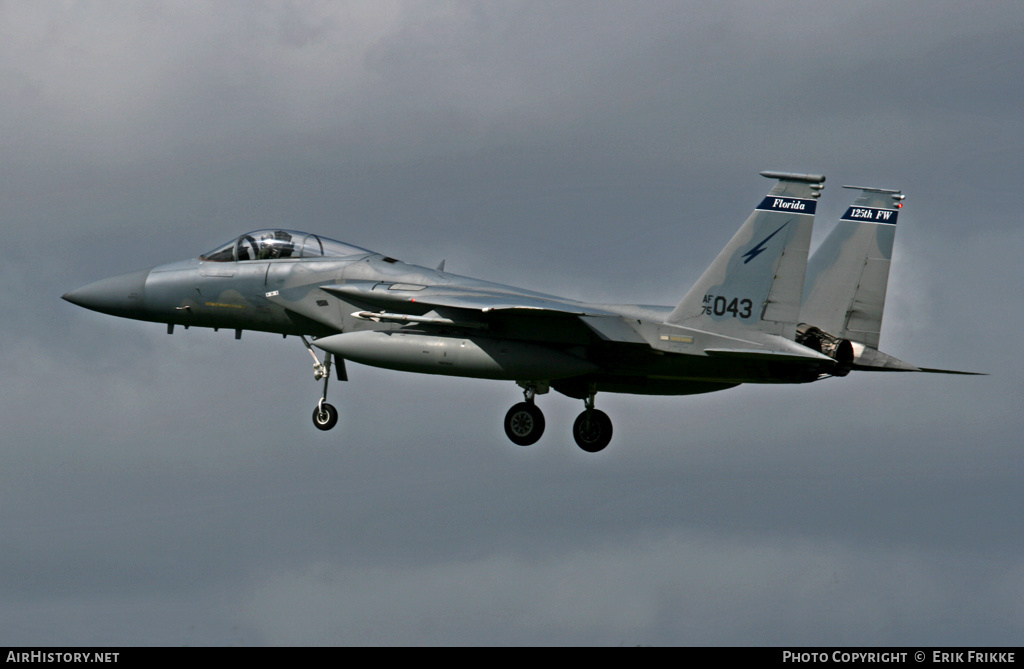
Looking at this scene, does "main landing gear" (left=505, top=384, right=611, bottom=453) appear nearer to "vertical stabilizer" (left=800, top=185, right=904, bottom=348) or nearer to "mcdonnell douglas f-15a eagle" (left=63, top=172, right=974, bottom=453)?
"mcdonnell douglas f-15a eagle" (left=63, top=172, right=974, bottom=453)

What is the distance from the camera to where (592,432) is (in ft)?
86.4

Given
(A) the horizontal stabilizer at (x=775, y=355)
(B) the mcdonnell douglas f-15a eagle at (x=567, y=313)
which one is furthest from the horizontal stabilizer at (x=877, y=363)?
(A) the horizontal stabilizer at (x=775, y=355)

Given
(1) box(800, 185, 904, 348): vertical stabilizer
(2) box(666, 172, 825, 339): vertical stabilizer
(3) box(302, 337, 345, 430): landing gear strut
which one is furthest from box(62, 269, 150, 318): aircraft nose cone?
(1) box(800, 185, 904, 348): vertical stabilizer

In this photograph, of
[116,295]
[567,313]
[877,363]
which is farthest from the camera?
[116,295]

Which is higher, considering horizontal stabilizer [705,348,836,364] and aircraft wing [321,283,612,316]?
aircraft wing [321,283,612,316]

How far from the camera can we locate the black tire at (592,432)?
86.4 ft

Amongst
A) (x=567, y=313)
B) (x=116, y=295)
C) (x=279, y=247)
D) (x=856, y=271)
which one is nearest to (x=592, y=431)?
(x=567, y=313)

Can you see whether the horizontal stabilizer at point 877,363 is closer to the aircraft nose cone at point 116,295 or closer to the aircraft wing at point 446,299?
the aircraft wing at point 446,299

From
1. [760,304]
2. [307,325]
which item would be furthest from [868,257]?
[307,325]

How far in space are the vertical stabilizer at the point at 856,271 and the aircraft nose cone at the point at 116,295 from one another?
41.3 ft

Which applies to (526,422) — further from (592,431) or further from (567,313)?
(567,313)

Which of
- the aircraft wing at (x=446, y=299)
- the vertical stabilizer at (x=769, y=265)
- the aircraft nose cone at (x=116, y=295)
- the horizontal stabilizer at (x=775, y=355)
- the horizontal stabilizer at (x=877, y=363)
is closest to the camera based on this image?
the horizontal stabilizer at (x=775, y=355)

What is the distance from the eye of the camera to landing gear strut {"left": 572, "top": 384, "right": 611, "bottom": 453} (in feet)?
86.4

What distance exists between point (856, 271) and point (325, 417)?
405 inches
